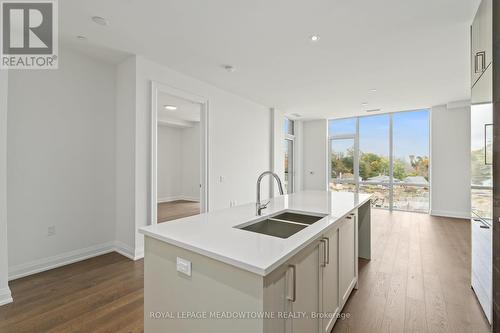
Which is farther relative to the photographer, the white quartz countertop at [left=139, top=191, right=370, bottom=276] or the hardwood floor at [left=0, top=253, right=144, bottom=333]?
the hardwood floor at [left=0, top=253, right=144, bottom=333]

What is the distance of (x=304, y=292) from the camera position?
1.27 metres

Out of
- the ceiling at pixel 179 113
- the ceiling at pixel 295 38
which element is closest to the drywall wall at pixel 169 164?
the ceiling at pixel 179 113

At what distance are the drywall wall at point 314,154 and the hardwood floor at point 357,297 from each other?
4426 mm

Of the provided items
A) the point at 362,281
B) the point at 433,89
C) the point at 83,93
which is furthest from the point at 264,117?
the point at 362,281

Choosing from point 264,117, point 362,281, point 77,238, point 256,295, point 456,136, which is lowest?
point 362,281

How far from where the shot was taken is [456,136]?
5.56 m

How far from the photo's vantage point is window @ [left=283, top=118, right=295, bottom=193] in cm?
762

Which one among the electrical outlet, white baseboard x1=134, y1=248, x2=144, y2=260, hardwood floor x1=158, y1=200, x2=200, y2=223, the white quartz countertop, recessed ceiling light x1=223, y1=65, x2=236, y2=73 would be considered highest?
recessed ceiling light x1=223, y1=65, x2=236, y2=73

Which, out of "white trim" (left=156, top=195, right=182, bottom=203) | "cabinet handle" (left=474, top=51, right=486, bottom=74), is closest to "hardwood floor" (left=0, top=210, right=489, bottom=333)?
"cabinet handle" (left=474, top=51, right=486, bottom=74)

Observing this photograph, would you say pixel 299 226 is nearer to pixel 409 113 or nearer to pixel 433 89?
pixel 433 89

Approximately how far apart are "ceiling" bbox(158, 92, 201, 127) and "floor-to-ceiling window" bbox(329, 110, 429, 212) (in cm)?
456

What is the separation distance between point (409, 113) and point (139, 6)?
667 centimetres

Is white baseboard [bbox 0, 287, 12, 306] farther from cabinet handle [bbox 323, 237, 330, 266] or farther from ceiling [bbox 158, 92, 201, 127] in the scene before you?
ceiling [bbox 158, 92, 201, 127]

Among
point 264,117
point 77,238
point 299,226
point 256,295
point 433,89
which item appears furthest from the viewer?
point 264,117
